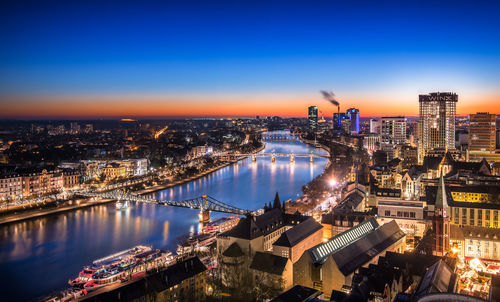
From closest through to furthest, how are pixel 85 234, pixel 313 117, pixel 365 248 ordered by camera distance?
pixel 365 248 < pixel 85 234 < pixel 313 117

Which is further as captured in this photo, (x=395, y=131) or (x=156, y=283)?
(x=395, y=131)

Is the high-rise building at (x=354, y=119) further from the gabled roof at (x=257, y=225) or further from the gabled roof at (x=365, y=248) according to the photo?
the gabled roof at (x=365, y=248)

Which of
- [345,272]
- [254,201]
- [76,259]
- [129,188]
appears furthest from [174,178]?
[345,272]

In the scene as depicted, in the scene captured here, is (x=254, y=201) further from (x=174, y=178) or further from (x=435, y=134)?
(x=435, y=134)

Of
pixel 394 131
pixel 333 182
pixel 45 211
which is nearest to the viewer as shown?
pixel 45 211

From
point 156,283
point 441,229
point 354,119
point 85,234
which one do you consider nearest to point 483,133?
point 441,229

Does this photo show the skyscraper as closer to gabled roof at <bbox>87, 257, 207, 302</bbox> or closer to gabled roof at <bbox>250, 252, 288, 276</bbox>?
gabled roof at <bbox>250, 252, 288, 276</bbox>

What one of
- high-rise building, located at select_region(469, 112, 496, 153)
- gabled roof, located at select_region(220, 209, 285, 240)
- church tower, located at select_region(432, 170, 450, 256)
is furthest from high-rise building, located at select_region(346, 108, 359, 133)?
church tower, located at select_region(432, 170, 450, 256)

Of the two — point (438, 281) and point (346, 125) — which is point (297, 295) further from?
point (346, 125)
